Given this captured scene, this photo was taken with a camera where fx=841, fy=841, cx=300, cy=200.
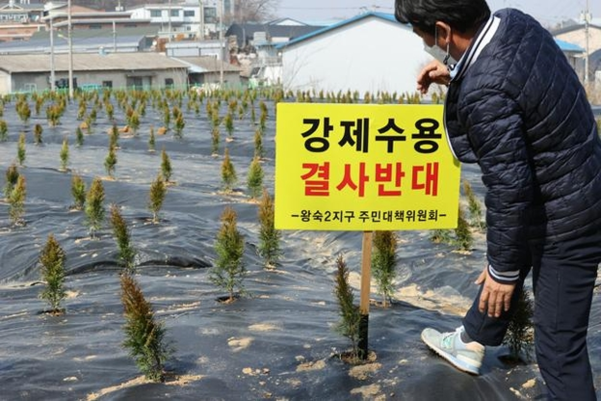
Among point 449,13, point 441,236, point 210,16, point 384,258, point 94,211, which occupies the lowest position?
point 441,236

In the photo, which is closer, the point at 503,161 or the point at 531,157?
the point at 503,161

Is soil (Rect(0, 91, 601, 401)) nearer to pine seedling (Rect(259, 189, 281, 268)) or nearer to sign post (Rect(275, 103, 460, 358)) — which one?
pine seedling (Rect(259, 189, 281, 268))

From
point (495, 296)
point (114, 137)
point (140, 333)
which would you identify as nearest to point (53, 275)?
point (140, 333)

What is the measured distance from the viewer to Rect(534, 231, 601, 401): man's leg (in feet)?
8.75

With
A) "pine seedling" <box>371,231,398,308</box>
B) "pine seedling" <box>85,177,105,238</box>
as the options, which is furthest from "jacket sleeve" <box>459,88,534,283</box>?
"pine seedling" <box>85,177,105,238</box>

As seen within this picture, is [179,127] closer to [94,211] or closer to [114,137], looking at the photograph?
[114,137]

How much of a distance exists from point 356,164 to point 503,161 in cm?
98

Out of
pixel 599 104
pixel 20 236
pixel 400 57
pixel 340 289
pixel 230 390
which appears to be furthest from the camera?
pixel 400 57

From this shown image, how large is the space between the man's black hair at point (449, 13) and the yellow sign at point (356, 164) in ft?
2.49

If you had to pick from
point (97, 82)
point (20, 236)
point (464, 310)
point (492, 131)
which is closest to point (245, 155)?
point (20, 236)

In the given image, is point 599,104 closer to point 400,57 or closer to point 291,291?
point 400,57

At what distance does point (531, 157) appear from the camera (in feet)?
8.45

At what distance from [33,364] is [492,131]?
7.33 feet

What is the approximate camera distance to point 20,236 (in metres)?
7.18
